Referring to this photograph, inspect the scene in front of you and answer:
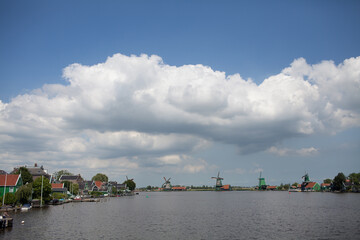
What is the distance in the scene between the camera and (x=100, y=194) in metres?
200

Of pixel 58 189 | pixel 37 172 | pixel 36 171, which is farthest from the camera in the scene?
pixel 36 171

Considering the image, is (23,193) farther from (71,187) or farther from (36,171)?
(71,187)

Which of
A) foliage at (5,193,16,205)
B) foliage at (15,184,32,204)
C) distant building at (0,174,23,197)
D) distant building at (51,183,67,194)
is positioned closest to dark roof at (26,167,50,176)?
distant building at (51,183,67,194)

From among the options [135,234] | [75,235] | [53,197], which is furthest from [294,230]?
[53,197]

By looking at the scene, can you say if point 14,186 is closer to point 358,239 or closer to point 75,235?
point 75,235

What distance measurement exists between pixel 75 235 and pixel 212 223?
28818mm

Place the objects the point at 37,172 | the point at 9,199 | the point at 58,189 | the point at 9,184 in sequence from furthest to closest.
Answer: the point at 37,172, the point at 58,189, the point at 9,184, the point at 9,199

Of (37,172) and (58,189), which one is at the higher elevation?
(37,172)

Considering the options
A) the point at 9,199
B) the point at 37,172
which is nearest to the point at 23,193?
the point at 9,199

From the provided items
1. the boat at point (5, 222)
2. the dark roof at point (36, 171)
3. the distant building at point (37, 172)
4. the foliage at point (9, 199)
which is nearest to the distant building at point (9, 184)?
the foliage at point (9, 199)

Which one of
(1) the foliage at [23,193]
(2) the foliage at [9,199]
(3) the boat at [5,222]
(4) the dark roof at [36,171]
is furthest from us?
(4) the dark roof at [36,171]

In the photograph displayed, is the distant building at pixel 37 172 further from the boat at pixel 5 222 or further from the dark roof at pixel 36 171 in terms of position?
the boat at pixel 5 222

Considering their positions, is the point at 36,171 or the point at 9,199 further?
the point at 36,171

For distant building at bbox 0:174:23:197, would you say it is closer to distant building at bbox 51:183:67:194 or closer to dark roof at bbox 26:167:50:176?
distant building at bbox 51:183:67:194
